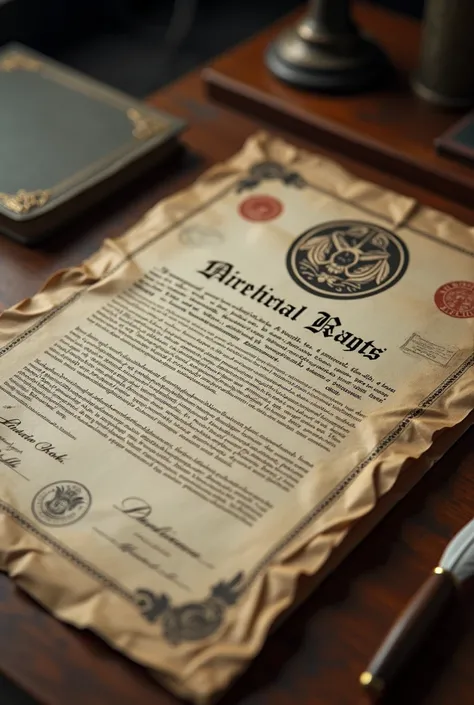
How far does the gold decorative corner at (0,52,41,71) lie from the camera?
925mm

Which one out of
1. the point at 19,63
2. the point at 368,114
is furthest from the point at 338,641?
the point at 19,63

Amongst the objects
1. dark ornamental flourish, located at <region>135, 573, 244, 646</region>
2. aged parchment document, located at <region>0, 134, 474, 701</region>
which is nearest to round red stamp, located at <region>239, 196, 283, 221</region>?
aged parchment document, located at <region>0, 134, 474, 701</region>

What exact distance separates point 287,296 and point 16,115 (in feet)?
1.12

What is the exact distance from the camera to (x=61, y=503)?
1.86 ft

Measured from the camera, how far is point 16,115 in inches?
33.8

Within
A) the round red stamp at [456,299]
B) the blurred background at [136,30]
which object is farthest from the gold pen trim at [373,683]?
the blurred background at [136,30]

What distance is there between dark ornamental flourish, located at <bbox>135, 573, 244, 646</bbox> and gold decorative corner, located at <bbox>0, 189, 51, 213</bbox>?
14.5 inches

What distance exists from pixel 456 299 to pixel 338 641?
30 cm

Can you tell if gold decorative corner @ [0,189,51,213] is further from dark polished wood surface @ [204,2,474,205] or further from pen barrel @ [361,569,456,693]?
pen barrel @ [361,569,456,693]

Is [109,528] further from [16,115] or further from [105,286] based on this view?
[16,115]

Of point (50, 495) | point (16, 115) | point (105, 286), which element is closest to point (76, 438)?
A: point (50, 495)

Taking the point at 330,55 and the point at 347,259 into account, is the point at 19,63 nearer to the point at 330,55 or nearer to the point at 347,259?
the point at 330,55
